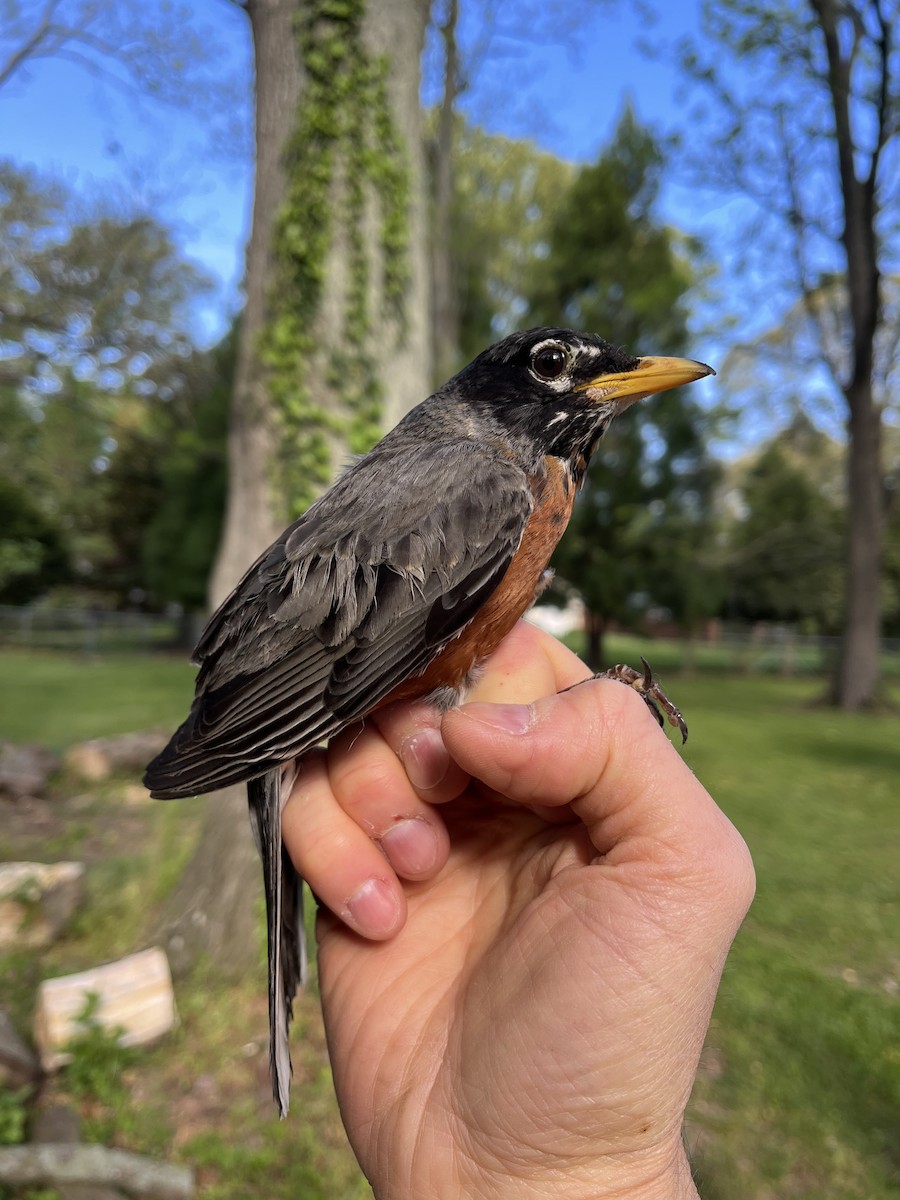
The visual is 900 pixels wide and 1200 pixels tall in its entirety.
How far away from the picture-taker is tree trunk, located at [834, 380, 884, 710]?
17.5m

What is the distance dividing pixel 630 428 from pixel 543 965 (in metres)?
20.3

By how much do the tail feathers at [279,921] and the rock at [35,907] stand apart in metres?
4.01

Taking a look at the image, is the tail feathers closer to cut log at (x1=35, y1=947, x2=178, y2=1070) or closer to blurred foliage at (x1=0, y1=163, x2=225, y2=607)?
cut log at (x1=35, y1=947, x2=178, y2=1070)

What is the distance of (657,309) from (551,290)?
2792mm

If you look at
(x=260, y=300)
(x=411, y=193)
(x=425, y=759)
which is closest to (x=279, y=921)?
(x=425, y=759)

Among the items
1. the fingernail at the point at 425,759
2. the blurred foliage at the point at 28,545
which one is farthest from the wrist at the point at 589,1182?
the blurred foliage at the point at 28,545

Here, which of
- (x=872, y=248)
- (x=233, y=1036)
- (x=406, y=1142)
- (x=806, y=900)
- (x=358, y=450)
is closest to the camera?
(x=406, y=1142)

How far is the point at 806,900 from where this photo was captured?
21.1 feet

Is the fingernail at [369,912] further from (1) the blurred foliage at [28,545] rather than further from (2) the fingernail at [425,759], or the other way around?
(1) the blurred foliage at [28,545]

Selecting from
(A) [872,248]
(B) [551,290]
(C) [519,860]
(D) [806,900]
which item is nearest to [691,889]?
(C) [519,860]

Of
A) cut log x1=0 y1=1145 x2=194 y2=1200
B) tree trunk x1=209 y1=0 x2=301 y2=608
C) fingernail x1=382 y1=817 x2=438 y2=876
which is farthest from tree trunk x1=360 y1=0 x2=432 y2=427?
cut log x1=0 y1=1145 x2=194 y2=1200

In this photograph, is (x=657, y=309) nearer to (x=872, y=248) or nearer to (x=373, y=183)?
(x=872, y=248)

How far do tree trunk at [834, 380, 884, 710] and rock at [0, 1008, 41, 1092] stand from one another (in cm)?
1855

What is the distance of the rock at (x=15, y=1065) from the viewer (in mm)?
3672
